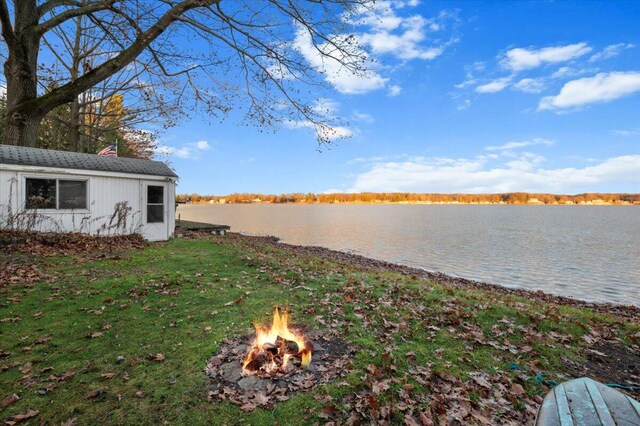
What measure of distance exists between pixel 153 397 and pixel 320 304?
341 cm

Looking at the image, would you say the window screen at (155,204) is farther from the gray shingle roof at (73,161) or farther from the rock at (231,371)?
the rock at (231,371)

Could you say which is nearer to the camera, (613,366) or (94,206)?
(613,366)

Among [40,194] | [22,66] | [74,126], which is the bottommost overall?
[40,194]

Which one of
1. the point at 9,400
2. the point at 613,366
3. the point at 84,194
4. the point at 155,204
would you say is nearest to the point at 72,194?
the point at 84,194

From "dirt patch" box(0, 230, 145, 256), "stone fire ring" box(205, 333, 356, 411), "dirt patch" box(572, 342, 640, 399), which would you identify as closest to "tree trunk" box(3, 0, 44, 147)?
"dirt patch" box(0, 230, 145, 256)

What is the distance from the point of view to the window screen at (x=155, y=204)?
615 inches

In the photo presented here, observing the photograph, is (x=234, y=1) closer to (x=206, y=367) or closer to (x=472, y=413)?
(x=206, y=367)

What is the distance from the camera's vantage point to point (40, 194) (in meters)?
12.6

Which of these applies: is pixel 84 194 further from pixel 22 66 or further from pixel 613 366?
pixel 613 366

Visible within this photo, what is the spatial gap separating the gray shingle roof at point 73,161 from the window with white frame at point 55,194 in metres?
0.67

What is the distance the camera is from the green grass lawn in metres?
3.60

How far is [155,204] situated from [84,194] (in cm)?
282

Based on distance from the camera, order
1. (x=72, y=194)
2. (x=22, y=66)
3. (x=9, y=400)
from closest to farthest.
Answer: (x=9, y=400), (x=22, y=66), (x=72, y=194)

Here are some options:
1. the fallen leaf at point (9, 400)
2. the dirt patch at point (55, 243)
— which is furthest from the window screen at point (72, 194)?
the fallen leaf at point (9, 400)
